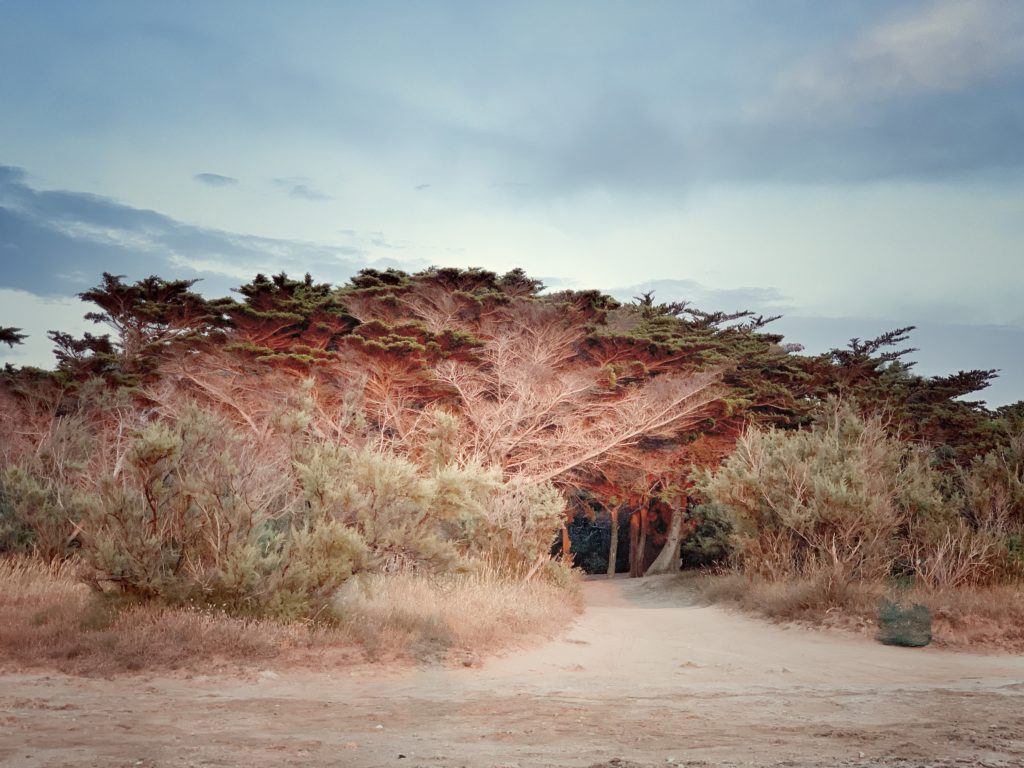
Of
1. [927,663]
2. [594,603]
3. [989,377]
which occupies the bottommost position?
[594,603]

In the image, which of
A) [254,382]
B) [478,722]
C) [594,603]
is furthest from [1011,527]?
[254,382]

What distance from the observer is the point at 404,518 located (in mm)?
11008

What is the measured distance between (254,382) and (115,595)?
571 inches

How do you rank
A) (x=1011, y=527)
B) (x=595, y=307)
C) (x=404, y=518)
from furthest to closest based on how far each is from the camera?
1. (x=595, y=307)
2. (x=1011, y=527)
3. (x=404, y=518)

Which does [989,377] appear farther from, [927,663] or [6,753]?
[6,753]

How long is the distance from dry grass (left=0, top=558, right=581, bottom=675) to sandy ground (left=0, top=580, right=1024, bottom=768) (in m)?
0.35

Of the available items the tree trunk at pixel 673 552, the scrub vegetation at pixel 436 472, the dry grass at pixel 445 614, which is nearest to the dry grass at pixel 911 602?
the scrub vegetation at pixel 436 472

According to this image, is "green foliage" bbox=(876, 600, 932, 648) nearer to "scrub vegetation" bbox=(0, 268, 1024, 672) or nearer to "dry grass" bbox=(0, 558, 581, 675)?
"scrub vegetation" bbox=(0, 268, 1024, 672)

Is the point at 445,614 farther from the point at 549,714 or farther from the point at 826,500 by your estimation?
the point at 826,500

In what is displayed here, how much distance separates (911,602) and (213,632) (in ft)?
33.1

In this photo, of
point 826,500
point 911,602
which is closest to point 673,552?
point 826,500

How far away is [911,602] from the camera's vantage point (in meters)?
12.5

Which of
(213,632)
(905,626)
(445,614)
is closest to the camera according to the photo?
(213,632)

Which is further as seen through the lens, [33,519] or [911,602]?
[33,519]
